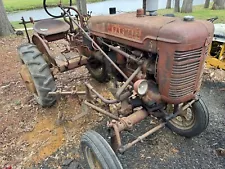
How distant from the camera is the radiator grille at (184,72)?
6.70 ft

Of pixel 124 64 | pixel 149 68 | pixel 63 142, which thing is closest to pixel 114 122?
pixel 149 68

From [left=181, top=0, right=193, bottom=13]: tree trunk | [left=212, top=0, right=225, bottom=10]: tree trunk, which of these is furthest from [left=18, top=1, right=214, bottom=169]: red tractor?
[left=212, top=0, right=225, bottom=10]: tree trunk

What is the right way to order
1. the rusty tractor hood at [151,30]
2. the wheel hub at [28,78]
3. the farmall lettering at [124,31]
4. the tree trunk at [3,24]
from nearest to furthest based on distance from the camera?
the rusty tractor hood at [151,30] < the farmall lettering at [124,31] < the wheel hub at [28,78] < the tree trunk at [3,24]

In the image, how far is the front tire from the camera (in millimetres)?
2732

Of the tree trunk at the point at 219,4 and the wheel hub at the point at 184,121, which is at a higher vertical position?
the tree trunk at the point at 219,4

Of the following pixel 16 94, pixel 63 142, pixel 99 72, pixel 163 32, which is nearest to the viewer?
pixel 163 32

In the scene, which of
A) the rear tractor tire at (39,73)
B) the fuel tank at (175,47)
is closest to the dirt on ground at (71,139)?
the rear tractor tire at (39,73)

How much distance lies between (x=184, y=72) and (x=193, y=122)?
98 centimetres

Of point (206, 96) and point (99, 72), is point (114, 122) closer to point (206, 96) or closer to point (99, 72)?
point (99, 72)

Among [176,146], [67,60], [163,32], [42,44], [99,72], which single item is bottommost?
[176,146]

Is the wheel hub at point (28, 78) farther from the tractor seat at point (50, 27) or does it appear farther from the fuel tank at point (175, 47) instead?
the fuel tank at point (175, 47)

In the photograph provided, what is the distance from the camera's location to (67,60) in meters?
3.38

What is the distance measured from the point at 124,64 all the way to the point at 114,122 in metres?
0.78

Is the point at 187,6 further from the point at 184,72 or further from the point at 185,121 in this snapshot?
the point at 184,72
